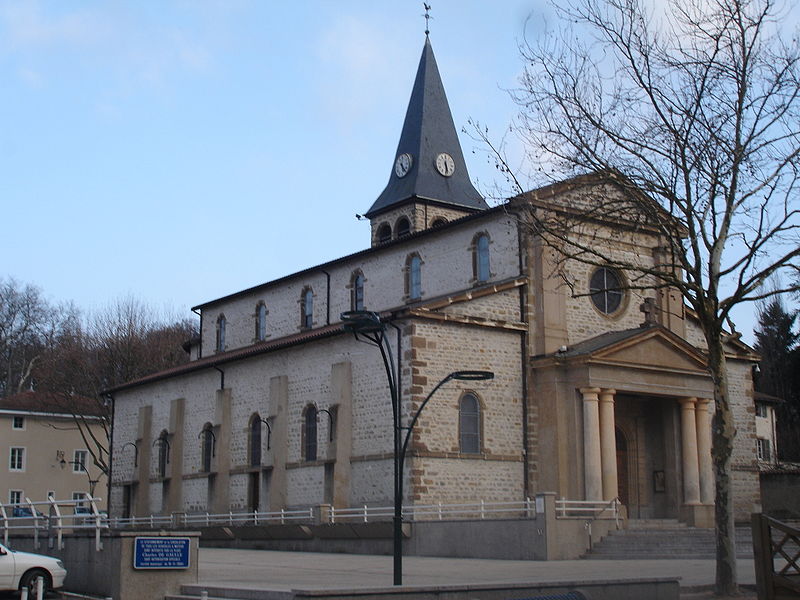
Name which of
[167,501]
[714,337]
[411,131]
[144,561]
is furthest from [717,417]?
[411,131]

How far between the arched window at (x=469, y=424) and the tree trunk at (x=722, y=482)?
45.5 feet

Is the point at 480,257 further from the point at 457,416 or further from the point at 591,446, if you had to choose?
the point at 591,446

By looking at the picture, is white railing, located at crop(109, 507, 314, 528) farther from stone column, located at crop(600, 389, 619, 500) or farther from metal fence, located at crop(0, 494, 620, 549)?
stone column, located at crop(600, 389, 619, 500)

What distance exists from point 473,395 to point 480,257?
5.93 m

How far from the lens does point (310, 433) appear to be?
37969 millimetres

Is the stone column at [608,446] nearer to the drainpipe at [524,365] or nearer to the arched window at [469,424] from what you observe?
the drainpipe at [524,365]

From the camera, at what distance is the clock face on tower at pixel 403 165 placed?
2111 inches

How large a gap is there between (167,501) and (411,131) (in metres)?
22.0

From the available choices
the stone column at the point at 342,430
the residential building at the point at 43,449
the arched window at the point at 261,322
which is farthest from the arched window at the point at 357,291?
the residential building at the point at 43,449

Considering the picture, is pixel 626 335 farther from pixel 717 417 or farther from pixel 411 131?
pixel 411 131

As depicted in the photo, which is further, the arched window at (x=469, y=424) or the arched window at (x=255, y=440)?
the arched window at (x=255, y=440)

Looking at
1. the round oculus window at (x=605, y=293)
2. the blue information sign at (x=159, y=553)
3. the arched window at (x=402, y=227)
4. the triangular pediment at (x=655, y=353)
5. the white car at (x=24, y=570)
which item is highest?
the arched window at (x=402, y=227)

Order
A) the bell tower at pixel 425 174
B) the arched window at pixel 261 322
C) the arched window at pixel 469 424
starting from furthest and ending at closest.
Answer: the bell tower at pixel 425 174 < the arched window at pixel 261 322 < the arched window at pixel 469 424

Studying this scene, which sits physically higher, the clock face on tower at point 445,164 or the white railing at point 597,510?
the clock face on tower at point 445,164
